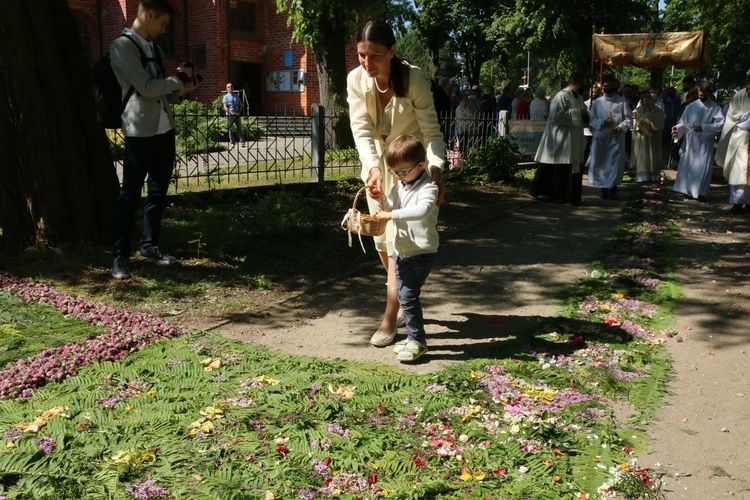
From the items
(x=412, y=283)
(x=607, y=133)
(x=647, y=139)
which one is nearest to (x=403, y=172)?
(x=412, y=283)

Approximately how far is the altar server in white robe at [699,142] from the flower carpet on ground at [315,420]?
28.2 ft

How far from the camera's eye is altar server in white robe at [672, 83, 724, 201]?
12664 millimetres

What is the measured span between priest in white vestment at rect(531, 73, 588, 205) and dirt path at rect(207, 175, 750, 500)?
2419 mm

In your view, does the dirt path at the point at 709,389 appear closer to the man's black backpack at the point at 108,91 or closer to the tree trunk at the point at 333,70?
the man's black backpack at the point at 108,91

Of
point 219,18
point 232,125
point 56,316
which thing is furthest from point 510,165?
point 219,18

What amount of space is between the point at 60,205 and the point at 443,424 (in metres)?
4.69

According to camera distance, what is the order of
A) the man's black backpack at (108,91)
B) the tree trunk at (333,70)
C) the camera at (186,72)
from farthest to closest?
the tree trunk at (333,70) → the camera at (186,72) → the man's black backpack at (108,91)

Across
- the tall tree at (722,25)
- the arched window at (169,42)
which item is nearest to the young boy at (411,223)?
the tall tree at (722,25)

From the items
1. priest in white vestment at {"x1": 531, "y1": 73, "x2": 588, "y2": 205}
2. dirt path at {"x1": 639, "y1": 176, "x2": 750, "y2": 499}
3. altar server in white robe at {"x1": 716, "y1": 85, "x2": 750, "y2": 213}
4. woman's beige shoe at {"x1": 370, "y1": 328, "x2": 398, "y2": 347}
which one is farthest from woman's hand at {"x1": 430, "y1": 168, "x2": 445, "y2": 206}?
altar server in white robe at {"x1": 716, "y1": 85, "x2": 750, "y2": 213}

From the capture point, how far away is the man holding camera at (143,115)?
5.95 meters

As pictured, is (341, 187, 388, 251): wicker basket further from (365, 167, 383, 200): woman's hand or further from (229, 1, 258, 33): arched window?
(229, 1, 258, 33): arched window

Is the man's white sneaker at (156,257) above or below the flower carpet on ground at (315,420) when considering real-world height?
above

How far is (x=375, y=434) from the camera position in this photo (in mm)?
3537

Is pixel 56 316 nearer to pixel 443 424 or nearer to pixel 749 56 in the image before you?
pixel 443 424
